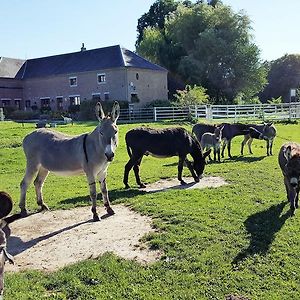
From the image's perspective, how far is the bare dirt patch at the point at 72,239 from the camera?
617cm

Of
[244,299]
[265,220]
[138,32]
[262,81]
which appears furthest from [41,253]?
[138,32]

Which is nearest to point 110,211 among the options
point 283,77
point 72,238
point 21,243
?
point 72,238

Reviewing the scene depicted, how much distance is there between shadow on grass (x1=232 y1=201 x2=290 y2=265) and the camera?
634 cm

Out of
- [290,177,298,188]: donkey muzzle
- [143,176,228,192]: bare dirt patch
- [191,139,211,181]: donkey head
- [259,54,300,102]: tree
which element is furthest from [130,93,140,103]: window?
[290,177,298,188]: donkey muzzle

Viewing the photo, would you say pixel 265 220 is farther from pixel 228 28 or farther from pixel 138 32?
pixel 138 32

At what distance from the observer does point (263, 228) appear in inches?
285

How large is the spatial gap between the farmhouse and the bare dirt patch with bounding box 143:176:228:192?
35.7 metres

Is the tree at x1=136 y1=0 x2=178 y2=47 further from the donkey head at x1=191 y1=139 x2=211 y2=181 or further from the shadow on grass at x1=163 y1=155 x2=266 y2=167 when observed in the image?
the donkey head at x1=191 y1=139 x2=211 y2=181

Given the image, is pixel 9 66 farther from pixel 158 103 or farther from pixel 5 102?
pixel 158 103

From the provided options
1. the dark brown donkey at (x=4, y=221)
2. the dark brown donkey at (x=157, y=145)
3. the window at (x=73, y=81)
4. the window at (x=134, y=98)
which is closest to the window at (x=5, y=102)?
the window at (x=73, y=81)

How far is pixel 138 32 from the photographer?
71.0m

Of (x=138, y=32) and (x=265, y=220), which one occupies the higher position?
(x=138, y=32)

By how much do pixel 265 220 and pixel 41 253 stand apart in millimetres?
3947

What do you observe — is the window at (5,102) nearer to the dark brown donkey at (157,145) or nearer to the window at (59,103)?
the window at (59,103)
